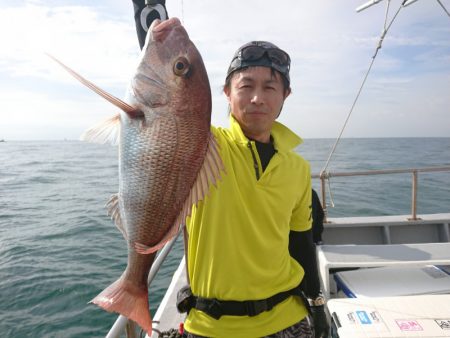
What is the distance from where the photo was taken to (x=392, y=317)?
2.35 meters

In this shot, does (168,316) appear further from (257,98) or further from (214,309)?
(257,98)

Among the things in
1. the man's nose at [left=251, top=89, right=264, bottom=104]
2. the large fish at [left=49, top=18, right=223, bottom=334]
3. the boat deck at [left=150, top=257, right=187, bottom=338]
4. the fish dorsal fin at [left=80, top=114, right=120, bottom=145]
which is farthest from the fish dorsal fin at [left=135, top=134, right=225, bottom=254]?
the boat deck at [left=150, top=257, right=187, bottom=338]

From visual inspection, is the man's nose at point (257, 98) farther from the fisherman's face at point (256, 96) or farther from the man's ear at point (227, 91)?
the man's ear at point (227, 91)

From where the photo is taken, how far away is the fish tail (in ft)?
4.90

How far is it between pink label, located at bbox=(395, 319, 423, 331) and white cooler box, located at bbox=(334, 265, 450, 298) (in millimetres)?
637

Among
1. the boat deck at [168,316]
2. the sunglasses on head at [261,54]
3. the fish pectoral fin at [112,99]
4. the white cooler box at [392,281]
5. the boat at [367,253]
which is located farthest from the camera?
the boat deck at [168,316]

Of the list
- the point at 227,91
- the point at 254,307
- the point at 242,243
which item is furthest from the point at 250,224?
the point at 227,91

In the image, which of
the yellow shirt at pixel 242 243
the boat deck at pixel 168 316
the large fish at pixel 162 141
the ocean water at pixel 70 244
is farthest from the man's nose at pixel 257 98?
the ocean water at pixel 70 244

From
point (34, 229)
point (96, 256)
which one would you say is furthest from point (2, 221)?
point (96, 256)

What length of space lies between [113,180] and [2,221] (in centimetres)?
869

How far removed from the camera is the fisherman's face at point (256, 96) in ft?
6.24

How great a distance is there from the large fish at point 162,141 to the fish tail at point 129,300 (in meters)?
0.01

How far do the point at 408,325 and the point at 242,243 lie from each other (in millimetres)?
1472

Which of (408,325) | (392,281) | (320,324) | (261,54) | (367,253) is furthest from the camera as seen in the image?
(367,253)
